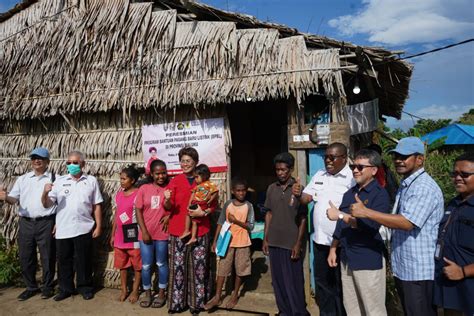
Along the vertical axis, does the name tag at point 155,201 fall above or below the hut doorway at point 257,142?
below

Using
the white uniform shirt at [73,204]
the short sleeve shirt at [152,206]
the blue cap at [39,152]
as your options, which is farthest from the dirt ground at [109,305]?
the blue cap at [39,152]

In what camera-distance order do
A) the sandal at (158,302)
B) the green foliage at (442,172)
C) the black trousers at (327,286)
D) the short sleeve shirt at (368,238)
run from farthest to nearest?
the green foliage at (442,172) → the sandal at (158,302) → the black trousers at (327,286) → the short sleeve shirt at (368,238)

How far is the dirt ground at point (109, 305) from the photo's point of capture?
3.90 metres

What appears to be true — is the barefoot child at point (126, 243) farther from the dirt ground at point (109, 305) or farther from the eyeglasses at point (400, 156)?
the eyeglasses at point (400, 156)

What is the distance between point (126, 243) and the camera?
422 centimetres

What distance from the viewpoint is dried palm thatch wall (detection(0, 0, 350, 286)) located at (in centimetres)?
391

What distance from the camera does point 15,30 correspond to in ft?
19.2

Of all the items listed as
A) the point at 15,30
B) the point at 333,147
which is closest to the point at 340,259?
the point at 333,147

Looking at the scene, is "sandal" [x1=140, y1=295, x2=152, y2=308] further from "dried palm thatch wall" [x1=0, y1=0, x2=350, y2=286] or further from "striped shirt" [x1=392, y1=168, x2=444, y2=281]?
"striped shirt" [x1=392, y1=168, x2=444, y2=281]

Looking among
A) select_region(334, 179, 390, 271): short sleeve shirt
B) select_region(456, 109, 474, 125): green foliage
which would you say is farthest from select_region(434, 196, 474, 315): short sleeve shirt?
select_region(456, 109, 474, 125): green foliage

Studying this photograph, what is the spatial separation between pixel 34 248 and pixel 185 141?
100 inches

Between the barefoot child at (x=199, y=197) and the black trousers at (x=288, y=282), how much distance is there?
0.88 metres

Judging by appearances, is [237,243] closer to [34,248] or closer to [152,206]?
[152,206]

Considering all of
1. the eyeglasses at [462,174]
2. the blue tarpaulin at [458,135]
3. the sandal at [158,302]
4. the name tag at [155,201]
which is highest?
the blue tarpaulin at [458,135]
